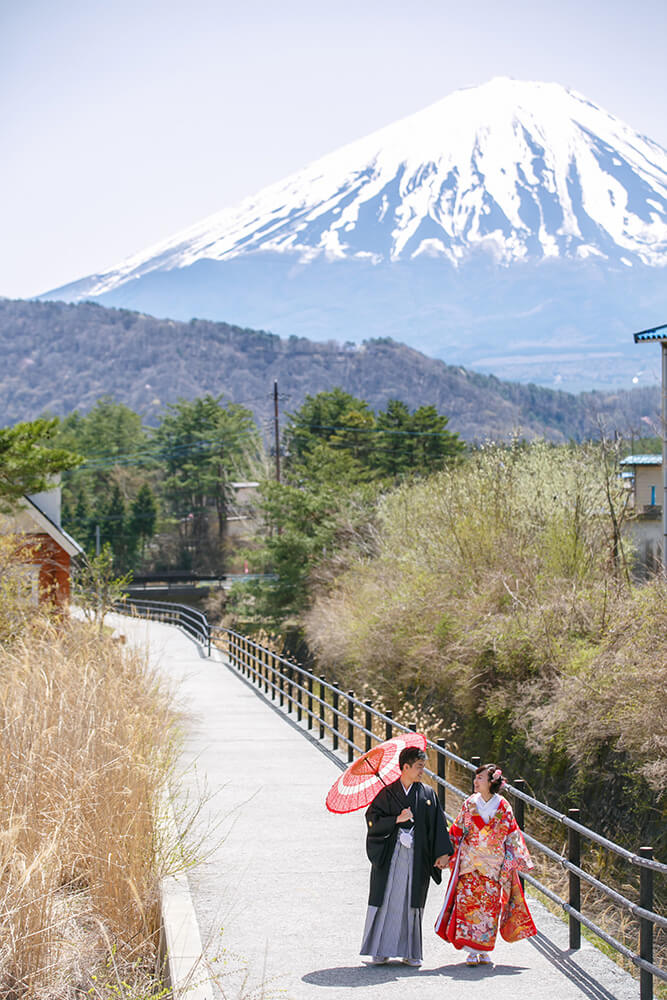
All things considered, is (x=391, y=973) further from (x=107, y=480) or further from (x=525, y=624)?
(x=107, y=480)

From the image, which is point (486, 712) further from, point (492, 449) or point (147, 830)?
point (147, 830)

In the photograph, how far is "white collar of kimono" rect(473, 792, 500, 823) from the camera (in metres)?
7.27

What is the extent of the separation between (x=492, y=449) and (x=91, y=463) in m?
78.2

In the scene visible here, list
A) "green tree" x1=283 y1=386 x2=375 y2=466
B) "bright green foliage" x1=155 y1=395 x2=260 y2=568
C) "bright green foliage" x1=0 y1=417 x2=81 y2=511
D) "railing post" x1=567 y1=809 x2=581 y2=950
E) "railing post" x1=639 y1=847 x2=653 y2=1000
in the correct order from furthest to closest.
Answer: "bright green foliage" x1=155 y1=395 x2=260 y2=568 → "green tree" x1=283 y1=386 x2=375 y2=466 → "bright green foliage" x1=0 y1=417 x2=81 y2=511 → "railing post" x1=567 y1=809 x2=581 y2=950 → "railing post" x1=639 y1=847 x2=653 y2=1000

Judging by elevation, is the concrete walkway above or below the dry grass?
below

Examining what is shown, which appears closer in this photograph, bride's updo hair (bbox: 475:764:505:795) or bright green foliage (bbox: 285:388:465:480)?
bride's updo hair (bbox: 475:764:505:795)

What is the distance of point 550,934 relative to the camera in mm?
7996

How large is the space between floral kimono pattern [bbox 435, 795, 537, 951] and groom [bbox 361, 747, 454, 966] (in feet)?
0.42

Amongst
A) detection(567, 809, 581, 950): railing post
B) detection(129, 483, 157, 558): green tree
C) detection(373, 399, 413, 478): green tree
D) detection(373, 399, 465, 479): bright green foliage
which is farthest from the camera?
detection(129, 483, 157, 558): green tree

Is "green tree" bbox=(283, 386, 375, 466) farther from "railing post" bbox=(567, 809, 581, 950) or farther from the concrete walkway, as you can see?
"railing post" bbox=(567, 809, 581, 950)

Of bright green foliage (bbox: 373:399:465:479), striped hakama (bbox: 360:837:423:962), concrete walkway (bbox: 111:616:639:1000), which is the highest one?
bright green foliage (bbox: 373:399:465:479)

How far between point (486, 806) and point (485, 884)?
1.49ft

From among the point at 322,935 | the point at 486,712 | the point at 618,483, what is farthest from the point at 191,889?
the point at 618,483

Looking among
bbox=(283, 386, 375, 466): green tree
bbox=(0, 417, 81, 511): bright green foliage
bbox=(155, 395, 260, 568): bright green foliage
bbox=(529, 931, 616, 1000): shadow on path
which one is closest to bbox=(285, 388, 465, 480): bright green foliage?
bbox=(283, 386, 375, 466): green tree
